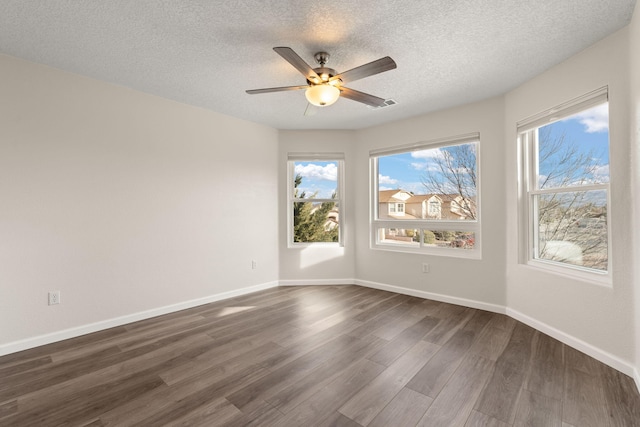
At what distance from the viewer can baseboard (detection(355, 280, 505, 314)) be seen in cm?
340

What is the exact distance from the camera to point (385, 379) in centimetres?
202

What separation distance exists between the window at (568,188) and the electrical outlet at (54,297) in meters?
4.66

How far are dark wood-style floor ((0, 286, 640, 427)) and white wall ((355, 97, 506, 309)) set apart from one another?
0.54m

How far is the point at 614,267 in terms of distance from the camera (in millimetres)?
2203

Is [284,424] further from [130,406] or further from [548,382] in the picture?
[548,382]

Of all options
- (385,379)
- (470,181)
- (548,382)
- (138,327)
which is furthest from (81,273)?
(470,181)

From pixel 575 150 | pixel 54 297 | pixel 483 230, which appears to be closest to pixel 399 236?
pixel 483 230

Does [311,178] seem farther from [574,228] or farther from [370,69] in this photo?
[574,228]

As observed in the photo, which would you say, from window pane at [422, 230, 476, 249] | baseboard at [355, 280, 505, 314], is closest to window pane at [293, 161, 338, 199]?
baseboard at [355, 280, 505, 314]

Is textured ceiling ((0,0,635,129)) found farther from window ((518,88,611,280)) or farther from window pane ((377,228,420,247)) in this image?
window pane ((377,228,420,247))

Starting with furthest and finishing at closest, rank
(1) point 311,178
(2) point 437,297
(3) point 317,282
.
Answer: (1) point 311,178 → (3) point 317,282 → (2) point 437,297

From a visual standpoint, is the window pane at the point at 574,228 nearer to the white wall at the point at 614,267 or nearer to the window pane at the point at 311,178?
the white wall at the point at 614,267

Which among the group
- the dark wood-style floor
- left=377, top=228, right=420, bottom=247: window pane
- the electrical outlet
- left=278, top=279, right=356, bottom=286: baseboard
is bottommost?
the dark wood-style floor

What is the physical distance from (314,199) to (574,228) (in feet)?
10.5
